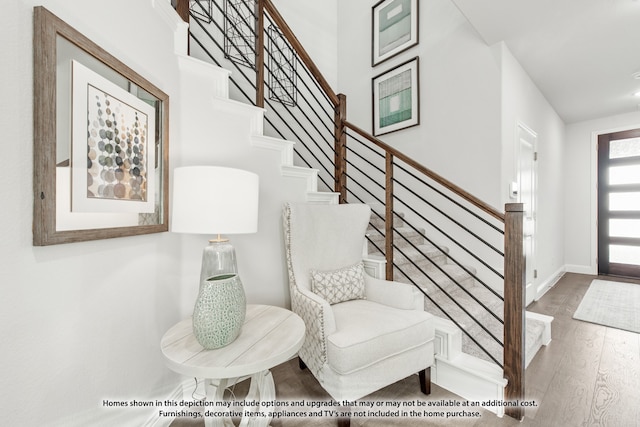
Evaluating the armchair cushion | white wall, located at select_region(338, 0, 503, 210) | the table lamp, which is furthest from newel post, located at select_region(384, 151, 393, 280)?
the table lamp

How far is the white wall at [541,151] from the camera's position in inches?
97.2

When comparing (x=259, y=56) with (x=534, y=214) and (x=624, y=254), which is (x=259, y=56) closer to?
(x=534, y=214)

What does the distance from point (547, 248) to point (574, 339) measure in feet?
5.87

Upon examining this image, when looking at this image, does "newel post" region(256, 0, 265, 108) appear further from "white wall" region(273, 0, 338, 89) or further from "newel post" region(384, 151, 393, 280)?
"white wall" region(273, 0, 338, 89)

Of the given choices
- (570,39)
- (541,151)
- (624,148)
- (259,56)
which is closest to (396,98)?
(570,39)

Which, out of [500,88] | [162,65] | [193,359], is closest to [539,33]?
[500,88]

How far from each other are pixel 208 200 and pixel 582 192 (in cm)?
577

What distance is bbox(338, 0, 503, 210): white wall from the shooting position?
244cm

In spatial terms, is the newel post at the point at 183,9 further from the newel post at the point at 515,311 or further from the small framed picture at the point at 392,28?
the small framed picture at the point at 392,28

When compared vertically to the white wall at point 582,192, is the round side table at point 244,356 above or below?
below

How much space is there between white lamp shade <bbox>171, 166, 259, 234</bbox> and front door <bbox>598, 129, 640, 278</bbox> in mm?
5684

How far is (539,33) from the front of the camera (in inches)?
89.7

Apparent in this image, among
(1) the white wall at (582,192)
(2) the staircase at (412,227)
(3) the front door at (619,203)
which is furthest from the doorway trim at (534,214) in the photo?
(3) the front door at (619,203)

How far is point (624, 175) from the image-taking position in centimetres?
413
